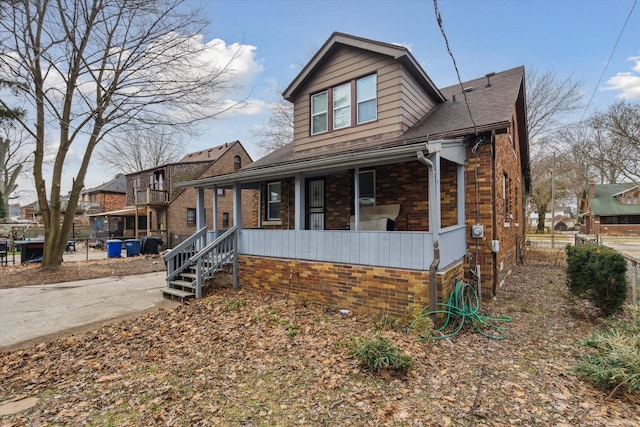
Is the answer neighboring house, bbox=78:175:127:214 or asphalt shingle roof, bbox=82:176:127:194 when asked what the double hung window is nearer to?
asphalt shingle roof, bbox=82:176:127:194

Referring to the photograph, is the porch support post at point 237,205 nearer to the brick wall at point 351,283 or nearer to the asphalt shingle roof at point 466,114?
the brick wall at point 351,283

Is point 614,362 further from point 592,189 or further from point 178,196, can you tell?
point 592,189

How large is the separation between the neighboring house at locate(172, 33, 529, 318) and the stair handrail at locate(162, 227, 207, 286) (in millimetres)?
67

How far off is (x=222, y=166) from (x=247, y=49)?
1685 cm

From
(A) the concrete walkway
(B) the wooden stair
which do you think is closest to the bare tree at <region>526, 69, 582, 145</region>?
(B) the wooden stair

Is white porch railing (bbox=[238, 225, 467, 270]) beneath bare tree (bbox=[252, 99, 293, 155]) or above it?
beneath

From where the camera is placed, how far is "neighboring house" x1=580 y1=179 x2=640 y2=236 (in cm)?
3297

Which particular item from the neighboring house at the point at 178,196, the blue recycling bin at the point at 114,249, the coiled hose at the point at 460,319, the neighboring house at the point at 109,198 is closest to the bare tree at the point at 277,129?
the neighboring house at the point at 178,196

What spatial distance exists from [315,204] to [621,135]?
1984 centimetres

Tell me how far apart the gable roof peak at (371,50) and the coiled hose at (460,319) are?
554 cm

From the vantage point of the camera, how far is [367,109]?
28.1 feet

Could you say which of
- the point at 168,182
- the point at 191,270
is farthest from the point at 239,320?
the point at 168,182

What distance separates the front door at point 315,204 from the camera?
362 inches

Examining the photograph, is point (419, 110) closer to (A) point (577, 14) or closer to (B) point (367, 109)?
(B) point (367, 109)
